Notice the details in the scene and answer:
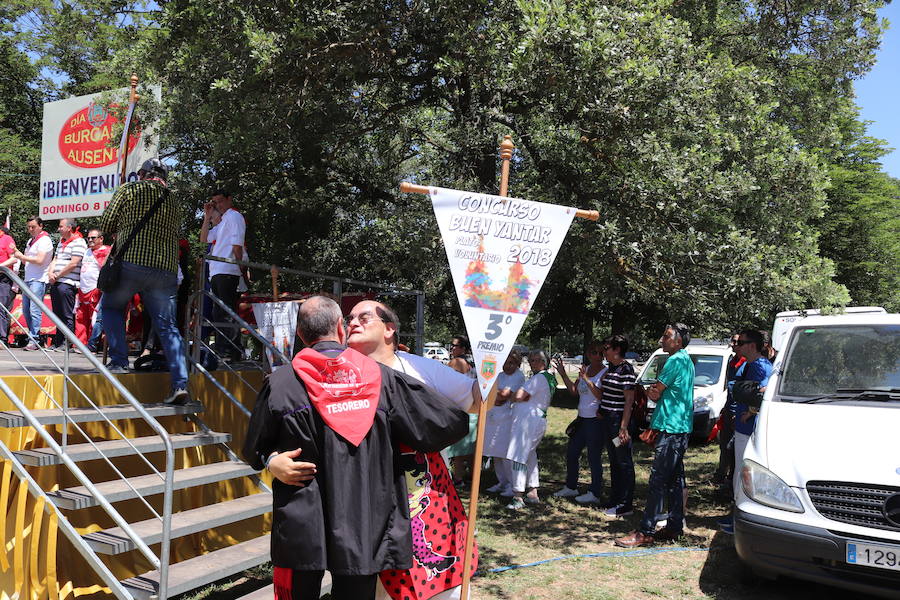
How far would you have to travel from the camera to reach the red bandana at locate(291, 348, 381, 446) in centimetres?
269

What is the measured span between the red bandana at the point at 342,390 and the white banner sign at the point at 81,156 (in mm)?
5713

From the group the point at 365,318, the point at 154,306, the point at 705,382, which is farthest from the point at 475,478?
the point at 705,382

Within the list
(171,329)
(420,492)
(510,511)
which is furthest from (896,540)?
(171,329)

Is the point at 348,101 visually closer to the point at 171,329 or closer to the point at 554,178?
the point at 554,178

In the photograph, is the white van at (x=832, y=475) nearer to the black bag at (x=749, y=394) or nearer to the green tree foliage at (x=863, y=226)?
the black bag at (x=749, y=394)

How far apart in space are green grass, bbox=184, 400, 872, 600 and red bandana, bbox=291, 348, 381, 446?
3.15 meters

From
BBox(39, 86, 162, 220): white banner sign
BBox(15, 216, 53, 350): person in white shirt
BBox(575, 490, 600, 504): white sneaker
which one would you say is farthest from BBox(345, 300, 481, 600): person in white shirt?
BBox(15, 216, 53, 350): person in white shirt

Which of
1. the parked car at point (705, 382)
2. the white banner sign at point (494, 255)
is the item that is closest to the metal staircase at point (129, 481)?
the white banner sign at point (494, 255)

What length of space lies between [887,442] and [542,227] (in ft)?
9.20

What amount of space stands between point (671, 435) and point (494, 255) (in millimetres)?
3371

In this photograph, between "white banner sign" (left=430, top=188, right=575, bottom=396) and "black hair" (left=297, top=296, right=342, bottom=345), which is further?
"white banner sign" (left=430, top=188, right=575, bottom=396)

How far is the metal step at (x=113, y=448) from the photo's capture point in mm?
4367

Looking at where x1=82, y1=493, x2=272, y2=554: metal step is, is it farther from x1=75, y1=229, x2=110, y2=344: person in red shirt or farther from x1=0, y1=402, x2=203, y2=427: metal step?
x1=75, y1=229, x2=110, y2=344: person in red shirt

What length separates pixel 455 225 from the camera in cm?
394
